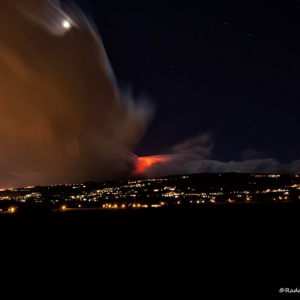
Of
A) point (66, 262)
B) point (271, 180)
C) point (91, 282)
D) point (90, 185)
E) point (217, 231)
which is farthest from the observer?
point (90, 185)

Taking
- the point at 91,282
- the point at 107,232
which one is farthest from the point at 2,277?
the point at 107,232

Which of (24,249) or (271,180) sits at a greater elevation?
(271,180)

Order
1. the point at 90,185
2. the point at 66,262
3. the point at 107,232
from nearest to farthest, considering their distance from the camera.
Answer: the point at 66,262 < the point at 107,232 < the point at 90,185

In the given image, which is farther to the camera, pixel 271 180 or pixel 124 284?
pixel 271 180

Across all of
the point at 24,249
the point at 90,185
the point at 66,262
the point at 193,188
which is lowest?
the point at 66,262

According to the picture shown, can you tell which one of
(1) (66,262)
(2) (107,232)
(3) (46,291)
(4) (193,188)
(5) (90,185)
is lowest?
(3) (46,291)

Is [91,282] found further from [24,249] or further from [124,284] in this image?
[24,249]

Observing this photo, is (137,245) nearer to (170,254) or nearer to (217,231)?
(170,254)

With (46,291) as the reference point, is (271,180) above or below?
above

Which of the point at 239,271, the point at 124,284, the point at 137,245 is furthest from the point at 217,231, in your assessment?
the point at 124,284
